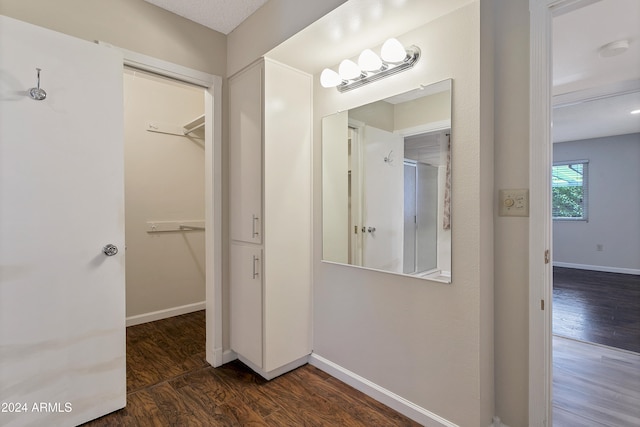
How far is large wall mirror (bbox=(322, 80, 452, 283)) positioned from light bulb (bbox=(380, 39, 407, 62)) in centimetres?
19

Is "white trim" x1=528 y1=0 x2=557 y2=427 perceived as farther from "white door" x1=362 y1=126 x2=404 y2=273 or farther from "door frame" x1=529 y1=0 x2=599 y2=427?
"white door" x1=362 y1=126 x2=404 y2=273

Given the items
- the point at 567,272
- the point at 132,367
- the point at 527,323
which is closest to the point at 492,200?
the point at 527,323

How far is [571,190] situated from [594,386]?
540cm

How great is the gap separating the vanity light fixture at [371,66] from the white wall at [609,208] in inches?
244

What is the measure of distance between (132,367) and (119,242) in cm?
114

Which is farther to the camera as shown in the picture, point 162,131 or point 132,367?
point 162,131

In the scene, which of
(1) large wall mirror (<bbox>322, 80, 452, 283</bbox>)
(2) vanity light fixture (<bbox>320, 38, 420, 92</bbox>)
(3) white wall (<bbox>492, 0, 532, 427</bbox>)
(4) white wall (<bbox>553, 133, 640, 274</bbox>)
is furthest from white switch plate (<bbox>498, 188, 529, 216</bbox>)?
(4) white wall (<bbox>553, 133, 640, 274</bbox>)

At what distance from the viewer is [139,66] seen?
196cm

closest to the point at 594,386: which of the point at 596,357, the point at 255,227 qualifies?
the point at 596,357

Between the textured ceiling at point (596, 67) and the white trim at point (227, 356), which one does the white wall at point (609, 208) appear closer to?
the textured ceiling at point (596, 67)

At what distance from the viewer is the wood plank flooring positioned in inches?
68.2

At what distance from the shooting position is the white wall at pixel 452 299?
4.70 feet

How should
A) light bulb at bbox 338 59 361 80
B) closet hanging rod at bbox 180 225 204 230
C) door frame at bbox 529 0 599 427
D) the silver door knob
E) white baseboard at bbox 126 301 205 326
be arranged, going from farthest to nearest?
closet hanging rod at bbox 180 225 204 230 < white baseboard at bbox 126 301 205 326 < light bulb at bbox 338 59 361 80 < the silver door knob < door frame at bbox 529 0 599 427

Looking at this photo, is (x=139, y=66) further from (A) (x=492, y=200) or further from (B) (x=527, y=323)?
(B) (x=527, y=323)
